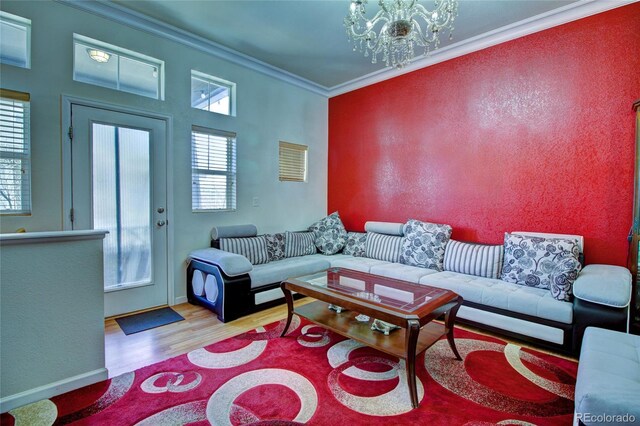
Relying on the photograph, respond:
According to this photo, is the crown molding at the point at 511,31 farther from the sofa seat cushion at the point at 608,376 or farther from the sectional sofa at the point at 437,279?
the sofa seat cushion at the point at 608,376

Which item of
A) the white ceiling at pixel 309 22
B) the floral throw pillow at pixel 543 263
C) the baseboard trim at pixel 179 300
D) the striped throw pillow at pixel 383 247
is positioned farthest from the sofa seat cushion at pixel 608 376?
the baseboard trim at pixel 179 300

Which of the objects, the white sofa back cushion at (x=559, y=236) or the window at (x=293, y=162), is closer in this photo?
the white sofa back cushion at (x=559, y=236)

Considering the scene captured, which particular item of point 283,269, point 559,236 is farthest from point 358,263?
point 559,236

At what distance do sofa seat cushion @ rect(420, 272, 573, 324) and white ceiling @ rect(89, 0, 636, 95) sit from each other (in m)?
2.64

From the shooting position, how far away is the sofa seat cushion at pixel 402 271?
10.7 ft

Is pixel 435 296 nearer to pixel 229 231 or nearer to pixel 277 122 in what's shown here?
pixel 229 231

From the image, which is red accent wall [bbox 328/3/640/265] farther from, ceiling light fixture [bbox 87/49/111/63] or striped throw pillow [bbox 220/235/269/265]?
ceiling light fixture [bbox 87/49/111/63]

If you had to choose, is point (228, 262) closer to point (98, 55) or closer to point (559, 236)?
point (98, 55)

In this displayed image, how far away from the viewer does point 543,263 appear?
276 cm

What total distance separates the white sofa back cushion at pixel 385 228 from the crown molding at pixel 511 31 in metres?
2.10

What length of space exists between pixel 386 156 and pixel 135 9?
11.2 ft

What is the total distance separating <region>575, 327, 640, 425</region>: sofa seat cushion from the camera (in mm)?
1159

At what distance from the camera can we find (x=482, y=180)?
3557mm

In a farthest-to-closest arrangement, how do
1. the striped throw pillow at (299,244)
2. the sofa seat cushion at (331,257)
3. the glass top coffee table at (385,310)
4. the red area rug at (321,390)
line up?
the striped throw pillow at (299,244)
the sofa seat cushion at (331,257)
the glass top coffee table at (385,310)
the red area rug at (321,390)
